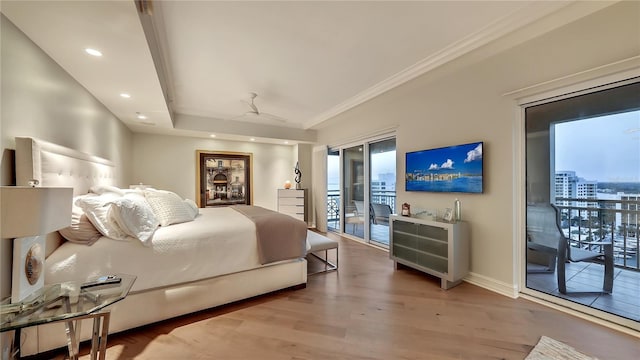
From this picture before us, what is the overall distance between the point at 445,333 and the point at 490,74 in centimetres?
257

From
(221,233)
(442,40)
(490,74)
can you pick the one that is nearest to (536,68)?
(490,74)

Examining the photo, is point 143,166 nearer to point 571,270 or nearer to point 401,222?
point 401,222

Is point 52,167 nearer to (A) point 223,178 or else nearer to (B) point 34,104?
(B) point 34,104

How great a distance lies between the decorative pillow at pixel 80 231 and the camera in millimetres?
1650

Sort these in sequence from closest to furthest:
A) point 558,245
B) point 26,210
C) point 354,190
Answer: point 26,210 < point 558,245 < point 354,190

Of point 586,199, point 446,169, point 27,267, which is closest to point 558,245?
point 586,199

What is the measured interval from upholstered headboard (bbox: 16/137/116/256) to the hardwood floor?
1.13m

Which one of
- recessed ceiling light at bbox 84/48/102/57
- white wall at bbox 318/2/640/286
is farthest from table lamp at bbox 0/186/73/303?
white wall at bbox 318/2/640/286

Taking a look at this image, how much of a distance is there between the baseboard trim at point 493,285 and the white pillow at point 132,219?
10.7 ft

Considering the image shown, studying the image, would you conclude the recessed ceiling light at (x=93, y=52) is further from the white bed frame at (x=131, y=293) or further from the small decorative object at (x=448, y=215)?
the small decorative object at (x=448, y=215)

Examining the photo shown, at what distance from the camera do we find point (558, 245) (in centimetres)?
219

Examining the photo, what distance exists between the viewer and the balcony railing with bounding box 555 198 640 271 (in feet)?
5.92

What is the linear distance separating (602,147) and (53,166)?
4.37 metres

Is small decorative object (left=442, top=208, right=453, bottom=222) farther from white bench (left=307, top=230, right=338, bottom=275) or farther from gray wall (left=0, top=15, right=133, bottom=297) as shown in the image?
gray wall (left=0, top=15, right=133, bottom=297)
